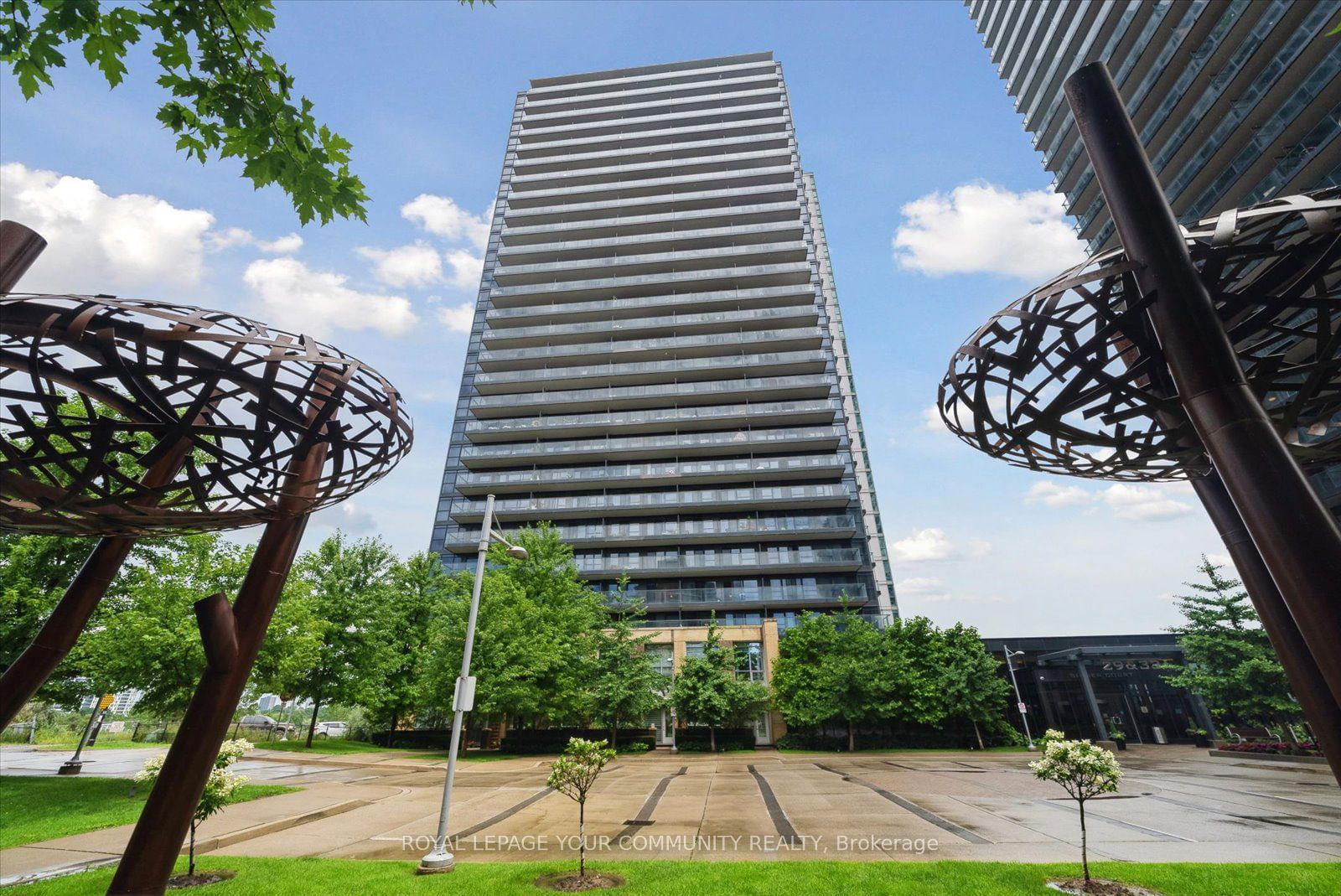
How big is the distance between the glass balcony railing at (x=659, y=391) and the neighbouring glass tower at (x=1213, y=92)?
90.1ft

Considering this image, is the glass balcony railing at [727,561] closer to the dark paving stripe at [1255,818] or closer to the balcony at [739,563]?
the balcony at [739,563]

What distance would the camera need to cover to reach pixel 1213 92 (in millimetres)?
30156

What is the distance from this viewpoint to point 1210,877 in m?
7.73

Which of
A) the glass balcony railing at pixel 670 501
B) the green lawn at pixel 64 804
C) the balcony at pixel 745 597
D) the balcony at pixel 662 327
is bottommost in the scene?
the green lawn at pixel 64 804

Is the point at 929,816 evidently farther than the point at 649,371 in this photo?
No

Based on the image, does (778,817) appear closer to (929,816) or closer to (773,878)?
(929,816)

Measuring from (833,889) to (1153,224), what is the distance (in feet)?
26.0

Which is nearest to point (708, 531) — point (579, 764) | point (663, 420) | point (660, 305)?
point (663, 420)

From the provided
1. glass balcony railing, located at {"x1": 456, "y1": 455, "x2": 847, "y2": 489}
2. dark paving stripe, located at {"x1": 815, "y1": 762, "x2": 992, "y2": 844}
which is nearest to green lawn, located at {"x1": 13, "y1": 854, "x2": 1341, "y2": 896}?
dark paving stripe, located at {"x1": 815, "y1": 762, "x2": 992, "y2": 844}

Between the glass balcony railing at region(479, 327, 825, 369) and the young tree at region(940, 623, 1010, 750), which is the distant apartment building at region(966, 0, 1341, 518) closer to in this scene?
the young tree at region(940, 623, 1010, 750)

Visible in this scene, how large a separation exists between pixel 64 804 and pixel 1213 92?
51786 millimetres

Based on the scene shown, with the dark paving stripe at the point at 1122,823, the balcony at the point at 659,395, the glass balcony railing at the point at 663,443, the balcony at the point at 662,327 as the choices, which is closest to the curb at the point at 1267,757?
the dark paving stripe at the point at 1122,823

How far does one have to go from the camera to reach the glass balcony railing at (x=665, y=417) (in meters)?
62.1

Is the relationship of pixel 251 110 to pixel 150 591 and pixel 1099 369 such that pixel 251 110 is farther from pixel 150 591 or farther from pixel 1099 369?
pixel 150 591
